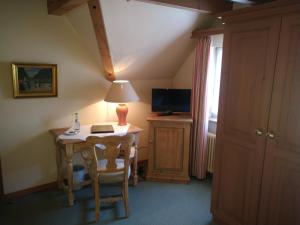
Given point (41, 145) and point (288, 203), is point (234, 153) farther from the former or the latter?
point (41, 145)

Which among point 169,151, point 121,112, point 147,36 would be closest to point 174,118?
point 169,151

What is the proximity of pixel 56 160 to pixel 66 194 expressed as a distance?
0.45m

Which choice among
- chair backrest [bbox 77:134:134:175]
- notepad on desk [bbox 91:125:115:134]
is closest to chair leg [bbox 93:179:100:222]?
chair backrest [bbox 77:134:134:175]

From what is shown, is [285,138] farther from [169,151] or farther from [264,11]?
[169,151]

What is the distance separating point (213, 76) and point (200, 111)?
0.51 m

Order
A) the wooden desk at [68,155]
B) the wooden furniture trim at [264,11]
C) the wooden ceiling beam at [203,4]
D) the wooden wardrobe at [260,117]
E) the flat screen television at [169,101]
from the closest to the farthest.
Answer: the wooden furniture trim at [264,11], the wooden wardrobe at [260,117], the wooden ceiling beam at [203,4], the wooden desk at [68,155], the flat screen television at [169,101]

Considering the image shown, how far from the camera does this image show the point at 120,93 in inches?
123

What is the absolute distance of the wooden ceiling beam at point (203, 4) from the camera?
7.37 ft

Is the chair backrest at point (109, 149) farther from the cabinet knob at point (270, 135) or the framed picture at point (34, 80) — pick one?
the cabinet knob at point (270, 135)

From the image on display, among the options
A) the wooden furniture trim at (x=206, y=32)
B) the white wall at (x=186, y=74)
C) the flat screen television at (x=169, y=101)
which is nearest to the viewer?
the wooden furniture trim at (x=206, y=32)

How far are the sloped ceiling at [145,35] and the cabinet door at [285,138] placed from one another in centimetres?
121

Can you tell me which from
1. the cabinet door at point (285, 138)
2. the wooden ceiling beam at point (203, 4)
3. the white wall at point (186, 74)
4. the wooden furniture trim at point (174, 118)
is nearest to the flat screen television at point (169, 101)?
the wooden furniture trim at point (174, 118)

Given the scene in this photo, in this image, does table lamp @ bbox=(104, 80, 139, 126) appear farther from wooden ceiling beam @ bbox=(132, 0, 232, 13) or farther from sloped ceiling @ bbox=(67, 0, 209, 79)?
wooden ceiling beam @ bbox=(132, 0, 232, 13)

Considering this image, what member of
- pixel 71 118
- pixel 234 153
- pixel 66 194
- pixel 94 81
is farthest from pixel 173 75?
A: pixel 66 194
